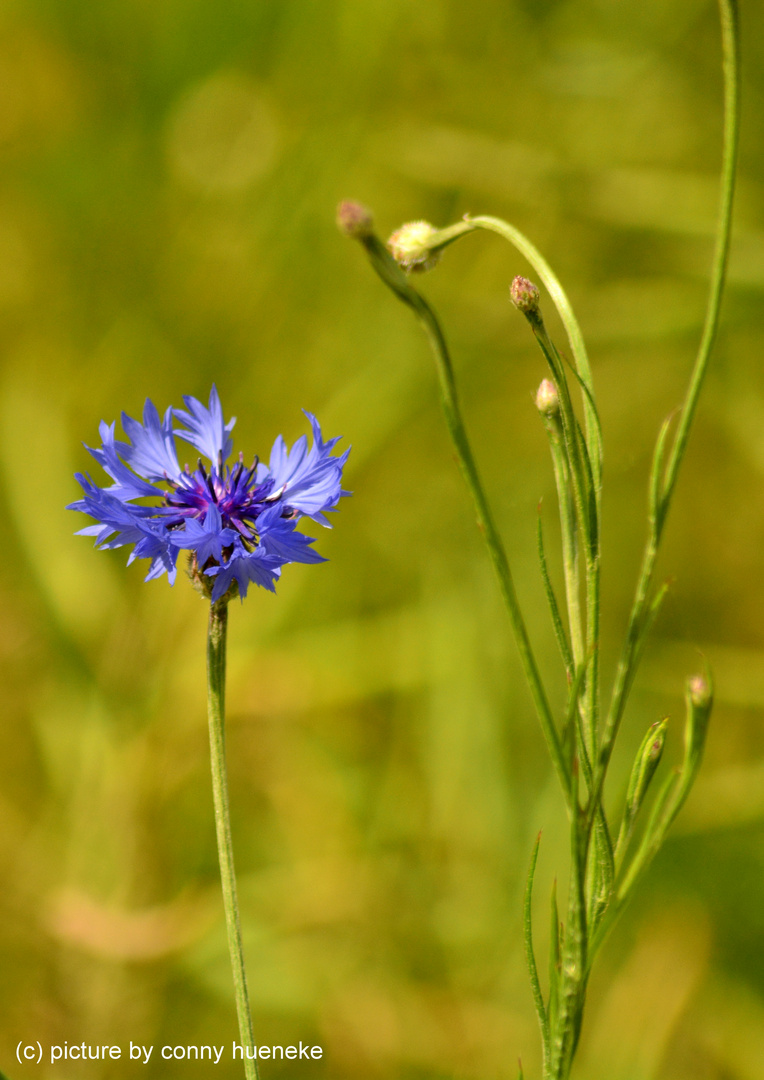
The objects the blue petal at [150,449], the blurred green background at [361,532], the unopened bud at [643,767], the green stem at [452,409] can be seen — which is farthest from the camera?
the blurred green background at [361,532]

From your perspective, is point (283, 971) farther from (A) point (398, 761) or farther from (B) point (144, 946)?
(A) point (398, 761)

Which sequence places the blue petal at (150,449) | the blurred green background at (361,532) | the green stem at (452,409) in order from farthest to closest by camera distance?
the blurred green background at (361,532) < the blue petal at (150,449) < the green stem at (452,409)

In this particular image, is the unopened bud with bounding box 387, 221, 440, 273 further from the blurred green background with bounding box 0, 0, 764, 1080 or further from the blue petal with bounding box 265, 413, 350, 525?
the blurred green background with bounding box 0, 0, 764, 1080

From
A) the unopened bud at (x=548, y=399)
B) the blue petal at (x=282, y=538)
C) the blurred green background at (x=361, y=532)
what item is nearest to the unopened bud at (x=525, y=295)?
the unopened bud at (x=548, y=399)

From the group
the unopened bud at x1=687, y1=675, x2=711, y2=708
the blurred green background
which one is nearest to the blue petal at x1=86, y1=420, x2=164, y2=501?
the unopened bud at x1=687, y1=675, x2=711, y2=708

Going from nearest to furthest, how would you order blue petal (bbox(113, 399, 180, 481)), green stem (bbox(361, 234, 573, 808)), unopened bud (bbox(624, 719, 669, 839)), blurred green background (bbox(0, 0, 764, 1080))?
green stem (bbox(361, 234, 573, 808)) → unopened bud (bbox(624, 719, 669, 839)) → blue petal (bbox(113, 399, 180, 481)) → blurred green background (bbox(0, 0, 764, 1080))

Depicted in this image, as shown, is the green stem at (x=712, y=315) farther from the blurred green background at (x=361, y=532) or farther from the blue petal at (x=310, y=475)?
the blurred green background at (x=361, y=532)

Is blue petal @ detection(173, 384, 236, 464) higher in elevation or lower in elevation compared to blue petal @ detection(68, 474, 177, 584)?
higher

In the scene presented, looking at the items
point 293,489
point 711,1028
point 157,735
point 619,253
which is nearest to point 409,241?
point 293,489
